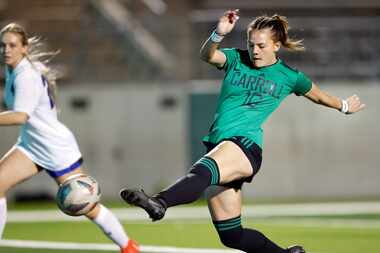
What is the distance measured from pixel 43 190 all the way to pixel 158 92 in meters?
2.64

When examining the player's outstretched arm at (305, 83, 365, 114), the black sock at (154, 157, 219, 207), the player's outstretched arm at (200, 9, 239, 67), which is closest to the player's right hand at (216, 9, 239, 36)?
the player's outstretched arm at (200, 9, 239, 67)

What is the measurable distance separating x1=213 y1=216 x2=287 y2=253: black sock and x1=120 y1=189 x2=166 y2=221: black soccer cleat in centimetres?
126

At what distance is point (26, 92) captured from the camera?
9711mm

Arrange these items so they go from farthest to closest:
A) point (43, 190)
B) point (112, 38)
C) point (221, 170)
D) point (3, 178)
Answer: point (112, 38), point (43, 190), point (3, 178), point (221, 170)

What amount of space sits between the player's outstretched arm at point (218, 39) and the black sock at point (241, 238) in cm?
125

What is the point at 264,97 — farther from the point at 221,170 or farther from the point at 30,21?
the point at 30,21

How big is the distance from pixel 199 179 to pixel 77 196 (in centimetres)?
126

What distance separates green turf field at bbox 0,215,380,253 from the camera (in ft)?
39.4

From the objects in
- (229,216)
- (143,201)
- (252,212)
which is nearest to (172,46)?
(252,212)

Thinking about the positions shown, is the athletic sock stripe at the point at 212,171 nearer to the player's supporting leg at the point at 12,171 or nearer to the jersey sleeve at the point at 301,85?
the jersey sleeve at the point at 301,85

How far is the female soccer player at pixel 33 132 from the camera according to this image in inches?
384

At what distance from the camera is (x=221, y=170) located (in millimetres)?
8320

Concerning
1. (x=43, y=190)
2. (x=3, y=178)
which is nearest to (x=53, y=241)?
(x=3, y=178)

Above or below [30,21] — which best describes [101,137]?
below
